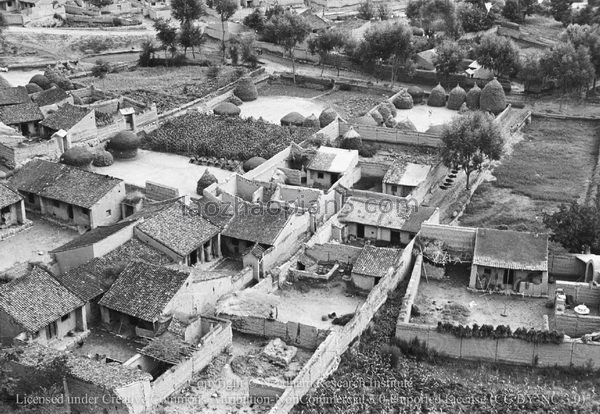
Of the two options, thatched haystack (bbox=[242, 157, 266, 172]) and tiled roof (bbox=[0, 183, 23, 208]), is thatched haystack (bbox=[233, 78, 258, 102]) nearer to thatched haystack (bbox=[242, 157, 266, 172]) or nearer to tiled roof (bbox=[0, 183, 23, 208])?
thatched haystack (bbox=[242, 157, 266, 172])

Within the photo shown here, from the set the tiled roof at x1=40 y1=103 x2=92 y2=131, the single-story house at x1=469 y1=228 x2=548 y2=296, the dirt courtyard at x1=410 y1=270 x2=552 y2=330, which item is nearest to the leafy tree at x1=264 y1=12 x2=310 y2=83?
the tiled roof at x1=40 y1=103 x2=92 y2=131

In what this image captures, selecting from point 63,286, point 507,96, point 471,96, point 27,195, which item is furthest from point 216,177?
point 507,96

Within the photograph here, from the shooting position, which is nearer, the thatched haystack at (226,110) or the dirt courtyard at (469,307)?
the dirt courtyard at (469,307)

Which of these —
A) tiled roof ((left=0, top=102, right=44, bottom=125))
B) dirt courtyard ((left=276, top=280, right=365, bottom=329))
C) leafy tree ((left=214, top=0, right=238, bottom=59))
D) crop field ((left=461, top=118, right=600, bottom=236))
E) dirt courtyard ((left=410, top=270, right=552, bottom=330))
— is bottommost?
dirt courtyard ((left=410, top=270, right=552, bottom=330))

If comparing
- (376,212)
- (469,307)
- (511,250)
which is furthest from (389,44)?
(469,307)

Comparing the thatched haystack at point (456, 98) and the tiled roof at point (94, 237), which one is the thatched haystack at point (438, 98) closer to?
the thatched haystack at point (456, 98)

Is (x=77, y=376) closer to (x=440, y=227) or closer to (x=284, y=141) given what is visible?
(x=440, y=227)

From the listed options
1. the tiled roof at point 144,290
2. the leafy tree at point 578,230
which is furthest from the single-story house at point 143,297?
the leafy tree at point 578,230

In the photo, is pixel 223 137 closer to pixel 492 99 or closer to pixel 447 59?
pixel 492 99
